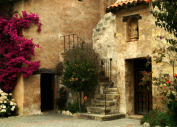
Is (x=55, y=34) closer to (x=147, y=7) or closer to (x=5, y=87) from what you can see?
(x=5, y=87)

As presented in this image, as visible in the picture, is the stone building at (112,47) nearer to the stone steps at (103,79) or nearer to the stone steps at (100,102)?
the stone steps at (100,102)

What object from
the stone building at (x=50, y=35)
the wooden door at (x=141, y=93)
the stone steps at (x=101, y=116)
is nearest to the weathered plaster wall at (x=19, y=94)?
the stone building at (x=50, y=35)

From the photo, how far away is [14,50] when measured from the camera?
11055 mm

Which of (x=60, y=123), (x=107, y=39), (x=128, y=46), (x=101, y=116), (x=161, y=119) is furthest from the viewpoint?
(x=107, y=39)

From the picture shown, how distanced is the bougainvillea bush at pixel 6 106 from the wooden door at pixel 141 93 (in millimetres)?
5579

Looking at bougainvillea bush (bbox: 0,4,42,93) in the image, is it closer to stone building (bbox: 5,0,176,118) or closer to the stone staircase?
stone building (bbox: 5,0,176,118)

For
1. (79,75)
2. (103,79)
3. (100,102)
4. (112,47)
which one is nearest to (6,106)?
(79,75)

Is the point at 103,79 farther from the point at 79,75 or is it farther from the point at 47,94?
the point at 47,94

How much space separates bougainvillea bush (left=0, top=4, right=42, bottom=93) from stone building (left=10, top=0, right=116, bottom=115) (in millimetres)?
332

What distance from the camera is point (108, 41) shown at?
38.3ft

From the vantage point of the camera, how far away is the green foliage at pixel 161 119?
7787 mm

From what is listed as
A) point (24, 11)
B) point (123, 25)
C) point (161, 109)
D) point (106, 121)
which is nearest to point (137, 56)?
point (123, 25)

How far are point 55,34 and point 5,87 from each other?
3594 mm

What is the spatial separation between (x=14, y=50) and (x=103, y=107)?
15.5 ft
